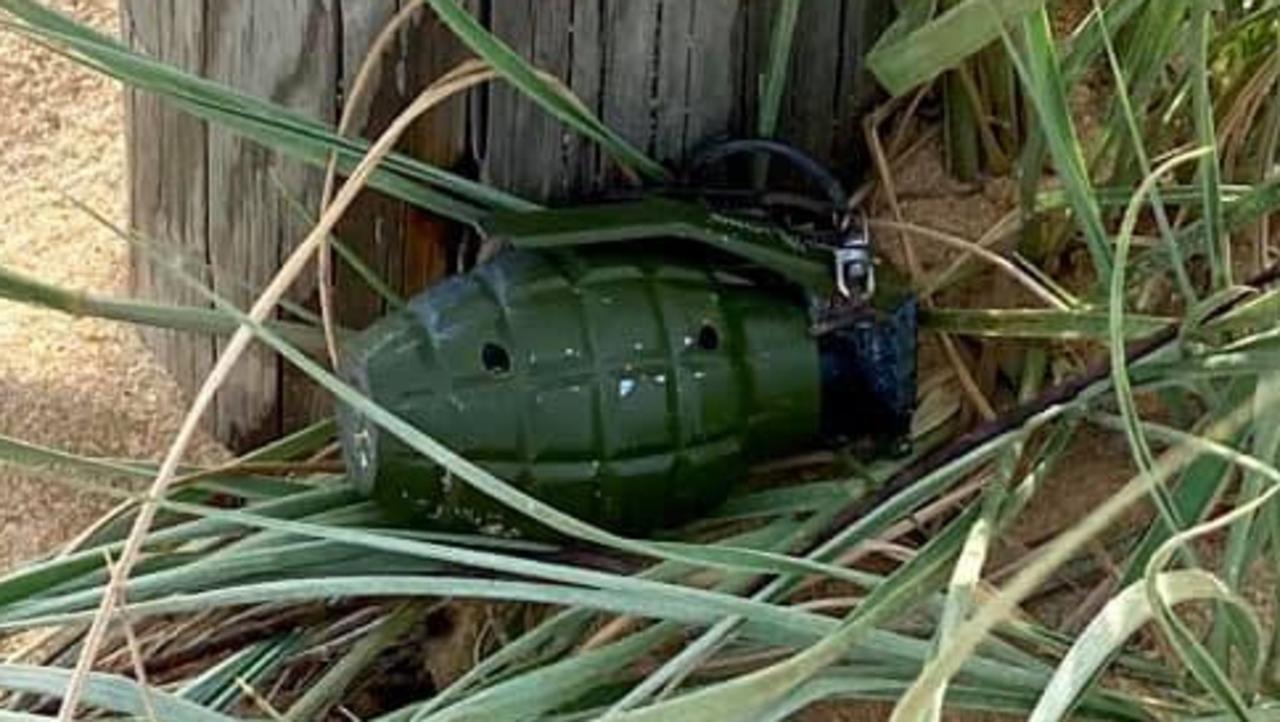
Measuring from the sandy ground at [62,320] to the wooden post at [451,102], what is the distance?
0.15 meters

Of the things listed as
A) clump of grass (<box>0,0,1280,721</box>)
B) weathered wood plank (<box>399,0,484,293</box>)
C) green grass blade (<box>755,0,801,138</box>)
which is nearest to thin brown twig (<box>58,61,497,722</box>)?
clump of grass (<box>0,0,1280,721</box>)

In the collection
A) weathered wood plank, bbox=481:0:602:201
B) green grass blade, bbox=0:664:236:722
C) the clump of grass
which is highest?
weathered wood plank, bbox=481:0:602:201

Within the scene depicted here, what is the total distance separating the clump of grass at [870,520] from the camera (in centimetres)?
160

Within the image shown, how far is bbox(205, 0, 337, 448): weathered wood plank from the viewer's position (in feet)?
6.25

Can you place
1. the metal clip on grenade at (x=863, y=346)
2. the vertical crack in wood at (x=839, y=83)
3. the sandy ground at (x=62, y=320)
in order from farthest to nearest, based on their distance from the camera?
the sandy ground at (x=62, y=320), the vertical crack in wood at (x=839, y=83), the metal clip on grenade at (x=863, y=346)

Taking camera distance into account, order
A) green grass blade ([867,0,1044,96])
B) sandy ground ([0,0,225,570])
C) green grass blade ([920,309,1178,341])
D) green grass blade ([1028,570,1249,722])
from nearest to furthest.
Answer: green grass blade ([1028,570,1249,722])
green grass blade ([867,0,1044,96])
green grass blade ([920,309,1178,341])
sandy ground ([0,0,225,570])

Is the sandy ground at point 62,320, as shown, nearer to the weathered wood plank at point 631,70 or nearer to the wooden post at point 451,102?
the wooden post at point 451,102

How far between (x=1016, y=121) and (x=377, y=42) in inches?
17.8

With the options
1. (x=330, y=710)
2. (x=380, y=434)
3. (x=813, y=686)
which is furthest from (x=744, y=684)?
(x=330, y=710)

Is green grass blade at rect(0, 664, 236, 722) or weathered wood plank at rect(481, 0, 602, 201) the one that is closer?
green grass blade at rect(0, 664, 236, 722)

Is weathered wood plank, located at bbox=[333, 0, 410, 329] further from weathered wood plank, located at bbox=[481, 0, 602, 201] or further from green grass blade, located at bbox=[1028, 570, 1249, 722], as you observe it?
green grass blade, located at bbox=[1028, 570, 1249, 722]

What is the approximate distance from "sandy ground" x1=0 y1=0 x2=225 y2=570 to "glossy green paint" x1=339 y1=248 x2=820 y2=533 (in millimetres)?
357

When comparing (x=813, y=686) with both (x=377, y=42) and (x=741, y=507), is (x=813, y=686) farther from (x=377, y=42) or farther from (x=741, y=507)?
(x=377, y=42)

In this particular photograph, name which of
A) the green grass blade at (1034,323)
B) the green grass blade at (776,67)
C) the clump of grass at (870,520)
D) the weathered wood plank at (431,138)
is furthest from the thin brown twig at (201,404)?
the green grass blade at (1034,323)
